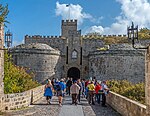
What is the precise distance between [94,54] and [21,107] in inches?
901

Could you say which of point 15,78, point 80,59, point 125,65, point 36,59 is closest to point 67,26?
point 80,59

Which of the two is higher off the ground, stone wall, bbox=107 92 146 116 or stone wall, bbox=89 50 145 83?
stone wall, bbox=89 50 145 83

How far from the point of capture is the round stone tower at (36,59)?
118 ft

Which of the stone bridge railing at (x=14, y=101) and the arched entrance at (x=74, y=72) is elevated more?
the arched entrance at (x=74, y=72)

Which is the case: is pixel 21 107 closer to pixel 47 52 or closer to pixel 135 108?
pixel 135 108

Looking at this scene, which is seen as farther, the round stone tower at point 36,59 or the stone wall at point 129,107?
the round stone tower at point 36,59

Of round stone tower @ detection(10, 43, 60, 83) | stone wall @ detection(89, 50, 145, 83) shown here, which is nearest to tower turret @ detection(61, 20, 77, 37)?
round stone tower @ detection(10, 43, 60, 83)

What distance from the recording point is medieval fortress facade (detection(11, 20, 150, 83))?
33.5m

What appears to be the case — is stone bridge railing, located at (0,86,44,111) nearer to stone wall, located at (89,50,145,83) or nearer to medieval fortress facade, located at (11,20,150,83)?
stone wall, located at (89,50,145,83)

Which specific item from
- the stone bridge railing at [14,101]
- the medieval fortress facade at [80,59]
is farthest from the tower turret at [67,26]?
the stone bridge railing at [14,101]

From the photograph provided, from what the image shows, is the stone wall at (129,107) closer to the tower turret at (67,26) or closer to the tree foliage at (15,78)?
the tree foliage at (15,78)

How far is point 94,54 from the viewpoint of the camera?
35531 mm

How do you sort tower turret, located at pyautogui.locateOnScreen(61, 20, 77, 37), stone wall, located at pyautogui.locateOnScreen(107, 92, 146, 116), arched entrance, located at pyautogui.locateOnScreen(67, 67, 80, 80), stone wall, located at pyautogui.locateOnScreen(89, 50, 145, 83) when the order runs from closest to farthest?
stone wall, located at pyautogui.locateOnScreen(107, 92, 146, 116), stone wall, located at pyautogui.locateOnScreen(89, 50, 145, 83), arched entrance, located at pyautogui.locateOnScreen(67, 67, 80, 80), tower turret, located at pyautogui.locateOnScreen(61, 20, 77, 37)

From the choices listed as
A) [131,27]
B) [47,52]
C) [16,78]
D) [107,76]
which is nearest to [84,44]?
[47,52]
